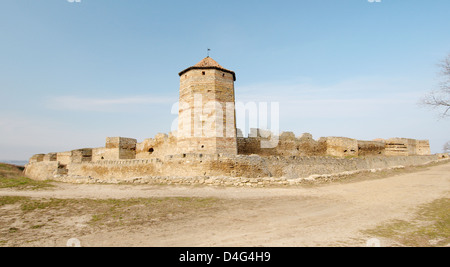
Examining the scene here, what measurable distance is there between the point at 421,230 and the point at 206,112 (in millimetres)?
12083

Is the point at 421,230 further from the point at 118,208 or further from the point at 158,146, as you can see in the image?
the point at 158,146

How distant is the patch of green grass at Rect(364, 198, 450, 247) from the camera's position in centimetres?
425

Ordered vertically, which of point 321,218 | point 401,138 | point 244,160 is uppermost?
point 401,138

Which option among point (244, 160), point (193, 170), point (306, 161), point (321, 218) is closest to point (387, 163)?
point (306, 161)

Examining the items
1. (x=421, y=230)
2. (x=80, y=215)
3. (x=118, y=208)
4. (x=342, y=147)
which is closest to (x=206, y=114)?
(x=118, y=208)

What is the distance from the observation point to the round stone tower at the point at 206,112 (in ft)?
49.7

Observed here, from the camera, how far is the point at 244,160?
13.7m

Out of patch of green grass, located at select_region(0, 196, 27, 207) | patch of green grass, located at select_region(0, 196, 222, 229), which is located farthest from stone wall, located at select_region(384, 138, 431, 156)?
patch of green grass, located at select_region(0, 196, 27, 207)

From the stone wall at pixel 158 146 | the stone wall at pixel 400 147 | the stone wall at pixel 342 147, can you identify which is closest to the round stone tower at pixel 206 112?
the stone wall at pixel 158 146

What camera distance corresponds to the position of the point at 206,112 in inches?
602

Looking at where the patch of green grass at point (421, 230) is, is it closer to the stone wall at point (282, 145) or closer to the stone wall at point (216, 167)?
the stone wall at point (216, 167)

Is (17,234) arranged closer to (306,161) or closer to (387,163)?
(306,161)

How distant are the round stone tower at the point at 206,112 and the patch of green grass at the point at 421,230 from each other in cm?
1057

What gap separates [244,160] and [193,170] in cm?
296
